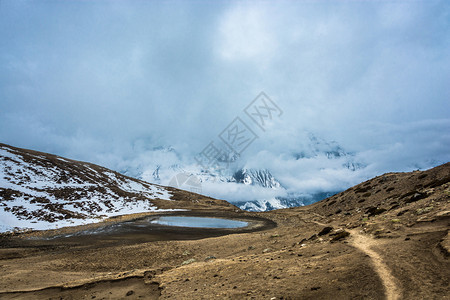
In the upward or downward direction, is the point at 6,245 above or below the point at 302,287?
above

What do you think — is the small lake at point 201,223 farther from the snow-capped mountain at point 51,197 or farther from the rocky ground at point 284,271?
the rocky ground at point 284,271

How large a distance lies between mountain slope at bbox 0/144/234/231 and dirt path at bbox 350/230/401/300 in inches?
2029

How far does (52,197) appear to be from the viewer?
57719 millimetres

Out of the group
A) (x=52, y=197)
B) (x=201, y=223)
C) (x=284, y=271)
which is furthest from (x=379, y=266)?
(x=52, y=197)

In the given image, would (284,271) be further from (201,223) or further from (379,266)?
(201,223)

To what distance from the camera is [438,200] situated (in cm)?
1877

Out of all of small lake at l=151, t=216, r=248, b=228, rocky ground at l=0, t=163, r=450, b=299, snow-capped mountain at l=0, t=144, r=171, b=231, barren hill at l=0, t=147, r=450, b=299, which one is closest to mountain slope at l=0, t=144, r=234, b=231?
snow-capped mountain at l=0, t=144, r=171, b=231

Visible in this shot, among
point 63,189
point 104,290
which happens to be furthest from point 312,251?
point 63,189

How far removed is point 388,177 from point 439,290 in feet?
185

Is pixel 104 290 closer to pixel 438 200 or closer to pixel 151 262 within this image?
pixel 151 262

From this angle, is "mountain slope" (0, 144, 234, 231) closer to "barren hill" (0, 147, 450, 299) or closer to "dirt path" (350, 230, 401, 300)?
"barren hill" (0, 147, 450, 299)

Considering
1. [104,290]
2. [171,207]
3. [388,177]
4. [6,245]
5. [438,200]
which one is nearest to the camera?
[104,290]

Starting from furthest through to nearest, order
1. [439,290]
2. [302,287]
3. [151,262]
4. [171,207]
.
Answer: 1. [171,207]
2. [151,262]
3. [302,287]
4. [439,290]

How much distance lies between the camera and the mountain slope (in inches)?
1763
